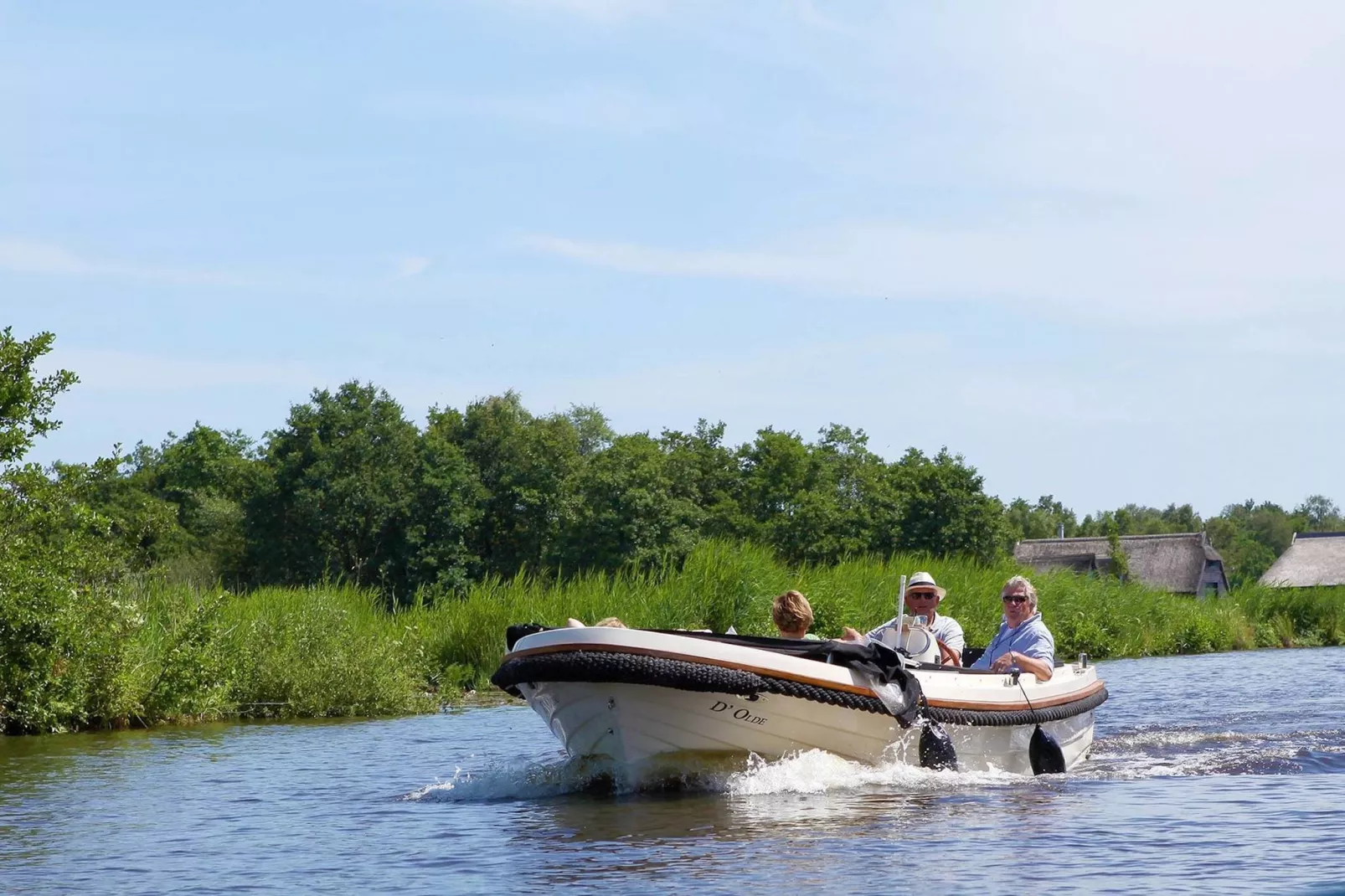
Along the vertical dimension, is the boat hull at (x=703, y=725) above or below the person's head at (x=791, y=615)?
Answer: below

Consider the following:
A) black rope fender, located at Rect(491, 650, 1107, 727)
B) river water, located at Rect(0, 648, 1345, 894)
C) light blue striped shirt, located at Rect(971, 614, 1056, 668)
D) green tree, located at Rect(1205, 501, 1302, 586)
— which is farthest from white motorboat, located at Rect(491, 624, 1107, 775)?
green tree, located at Rect(1205, 501, 1302, 586)

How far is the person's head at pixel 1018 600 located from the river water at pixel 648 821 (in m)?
1.33

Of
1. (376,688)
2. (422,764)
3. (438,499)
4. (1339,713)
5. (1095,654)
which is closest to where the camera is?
(422,764)

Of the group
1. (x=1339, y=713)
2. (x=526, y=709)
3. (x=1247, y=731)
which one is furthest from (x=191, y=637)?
(x=1339, y=713)

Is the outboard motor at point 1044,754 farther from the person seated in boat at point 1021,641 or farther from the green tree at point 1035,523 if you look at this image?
the green tree at point 1035,523

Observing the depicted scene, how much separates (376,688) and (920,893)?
12.8 meters

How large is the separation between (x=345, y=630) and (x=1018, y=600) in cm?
1019

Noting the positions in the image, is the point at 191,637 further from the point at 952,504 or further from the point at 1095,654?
the point at 952,504

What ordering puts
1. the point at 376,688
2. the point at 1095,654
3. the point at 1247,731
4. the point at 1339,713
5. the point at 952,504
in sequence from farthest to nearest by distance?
1. the point at 952,504
2. the point at 1095,654
3. the point at 376,688
4. the point at 1339,713
5. the point at 1247,731

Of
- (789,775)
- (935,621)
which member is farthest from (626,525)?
(789,775)

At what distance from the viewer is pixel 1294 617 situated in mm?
39844

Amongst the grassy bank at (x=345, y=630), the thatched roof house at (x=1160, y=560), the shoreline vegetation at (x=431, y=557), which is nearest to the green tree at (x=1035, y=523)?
the shoreline vegetation at (x=431, y=557)

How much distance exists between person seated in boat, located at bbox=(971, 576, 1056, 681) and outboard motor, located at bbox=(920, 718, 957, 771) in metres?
1.26

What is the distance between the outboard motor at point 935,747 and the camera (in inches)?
440
